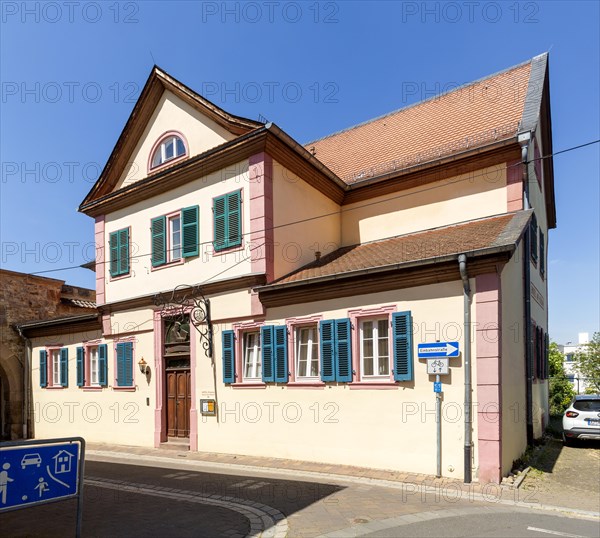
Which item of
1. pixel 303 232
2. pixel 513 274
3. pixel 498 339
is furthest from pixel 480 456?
pixel 303 232

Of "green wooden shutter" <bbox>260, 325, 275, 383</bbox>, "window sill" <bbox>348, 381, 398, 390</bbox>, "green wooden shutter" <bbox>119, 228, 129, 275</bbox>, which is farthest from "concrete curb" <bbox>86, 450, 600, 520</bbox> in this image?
"green wooden shutter" <bbox>119, 228, 129, 275</bbox>

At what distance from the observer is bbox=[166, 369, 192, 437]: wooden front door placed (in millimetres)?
13578

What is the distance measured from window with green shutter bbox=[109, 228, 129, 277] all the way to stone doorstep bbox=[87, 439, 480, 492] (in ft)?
16.9

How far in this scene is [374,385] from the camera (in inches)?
400

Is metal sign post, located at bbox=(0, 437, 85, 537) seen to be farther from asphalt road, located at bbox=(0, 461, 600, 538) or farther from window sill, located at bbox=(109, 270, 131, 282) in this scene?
window sill, located at bbox=(109, 270, 131, 282)

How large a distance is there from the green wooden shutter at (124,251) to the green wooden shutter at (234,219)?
4.24m

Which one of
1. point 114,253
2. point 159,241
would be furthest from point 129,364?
point 159,241

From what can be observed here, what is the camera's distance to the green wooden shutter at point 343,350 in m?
10.5

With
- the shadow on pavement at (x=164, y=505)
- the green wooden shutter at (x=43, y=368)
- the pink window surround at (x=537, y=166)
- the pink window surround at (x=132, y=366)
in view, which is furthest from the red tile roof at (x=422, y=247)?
the green wooden shutter at (x=43, y=368)

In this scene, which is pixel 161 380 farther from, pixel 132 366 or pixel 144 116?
pixel 144 116

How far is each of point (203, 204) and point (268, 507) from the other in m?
8.14

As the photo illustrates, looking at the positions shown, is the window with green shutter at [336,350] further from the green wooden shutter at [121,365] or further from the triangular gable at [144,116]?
the green wooden shutter at [121,365]

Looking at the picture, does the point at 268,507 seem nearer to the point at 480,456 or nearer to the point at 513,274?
the point at 480,456

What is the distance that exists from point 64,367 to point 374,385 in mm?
11916
